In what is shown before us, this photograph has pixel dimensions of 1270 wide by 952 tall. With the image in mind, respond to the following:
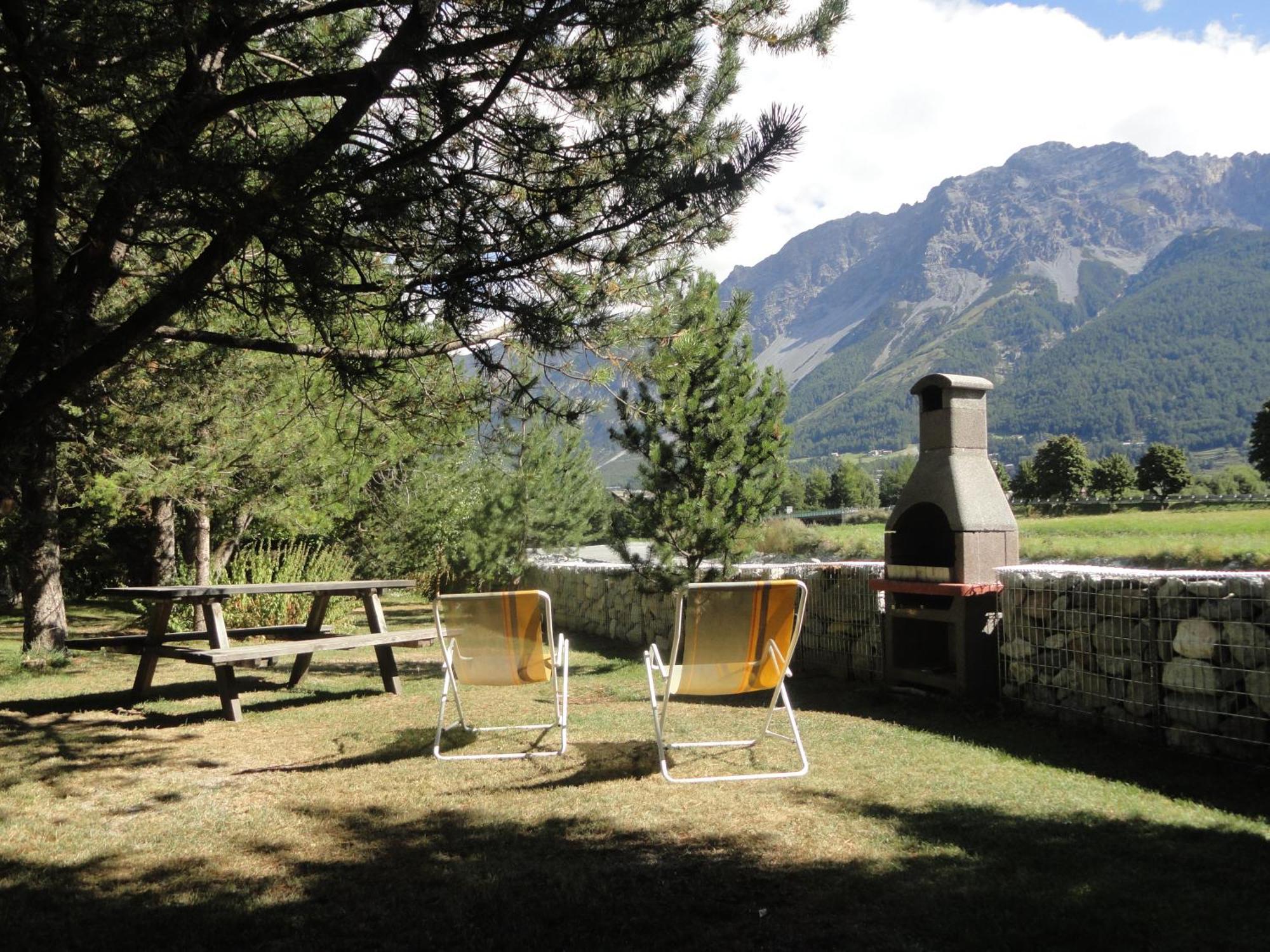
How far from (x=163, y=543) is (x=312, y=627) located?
4.39 m

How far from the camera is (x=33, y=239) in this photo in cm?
321

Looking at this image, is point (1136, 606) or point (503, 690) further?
point (503, 690)

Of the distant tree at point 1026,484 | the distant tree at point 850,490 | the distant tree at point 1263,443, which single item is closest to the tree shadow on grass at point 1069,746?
the distant tree at point 1263,443

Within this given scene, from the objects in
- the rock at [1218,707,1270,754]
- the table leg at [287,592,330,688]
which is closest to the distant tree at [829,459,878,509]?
the table leg at [287,592,330,688]

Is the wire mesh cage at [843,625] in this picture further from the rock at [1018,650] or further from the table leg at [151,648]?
the table leg at [151,648]

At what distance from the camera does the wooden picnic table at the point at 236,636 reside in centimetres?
580

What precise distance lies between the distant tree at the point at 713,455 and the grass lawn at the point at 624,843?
2967 mm

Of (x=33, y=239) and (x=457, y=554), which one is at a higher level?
(x=33, y=239)

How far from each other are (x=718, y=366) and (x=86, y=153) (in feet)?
18.2

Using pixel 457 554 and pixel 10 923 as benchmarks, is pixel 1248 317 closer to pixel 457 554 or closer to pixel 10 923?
pixel 457 554

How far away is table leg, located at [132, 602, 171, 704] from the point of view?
626 cm

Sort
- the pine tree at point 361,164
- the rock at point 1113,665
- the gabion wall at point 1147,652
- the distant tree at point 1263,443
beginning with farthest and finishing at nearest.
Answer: the distant tree at point 1263,443 → the rock at point 1113,665 → the gabion wall at point 1147,652 → the pine tree at point 361,164

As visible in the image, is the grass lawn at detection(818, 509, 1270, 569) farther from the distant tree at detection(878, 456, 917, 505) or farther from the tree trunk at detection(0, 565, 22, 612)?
the distant tree at detection(878, 456, 917, 505)

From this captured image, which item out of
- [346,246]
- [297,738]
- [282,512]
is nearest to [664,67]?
[346,246]
